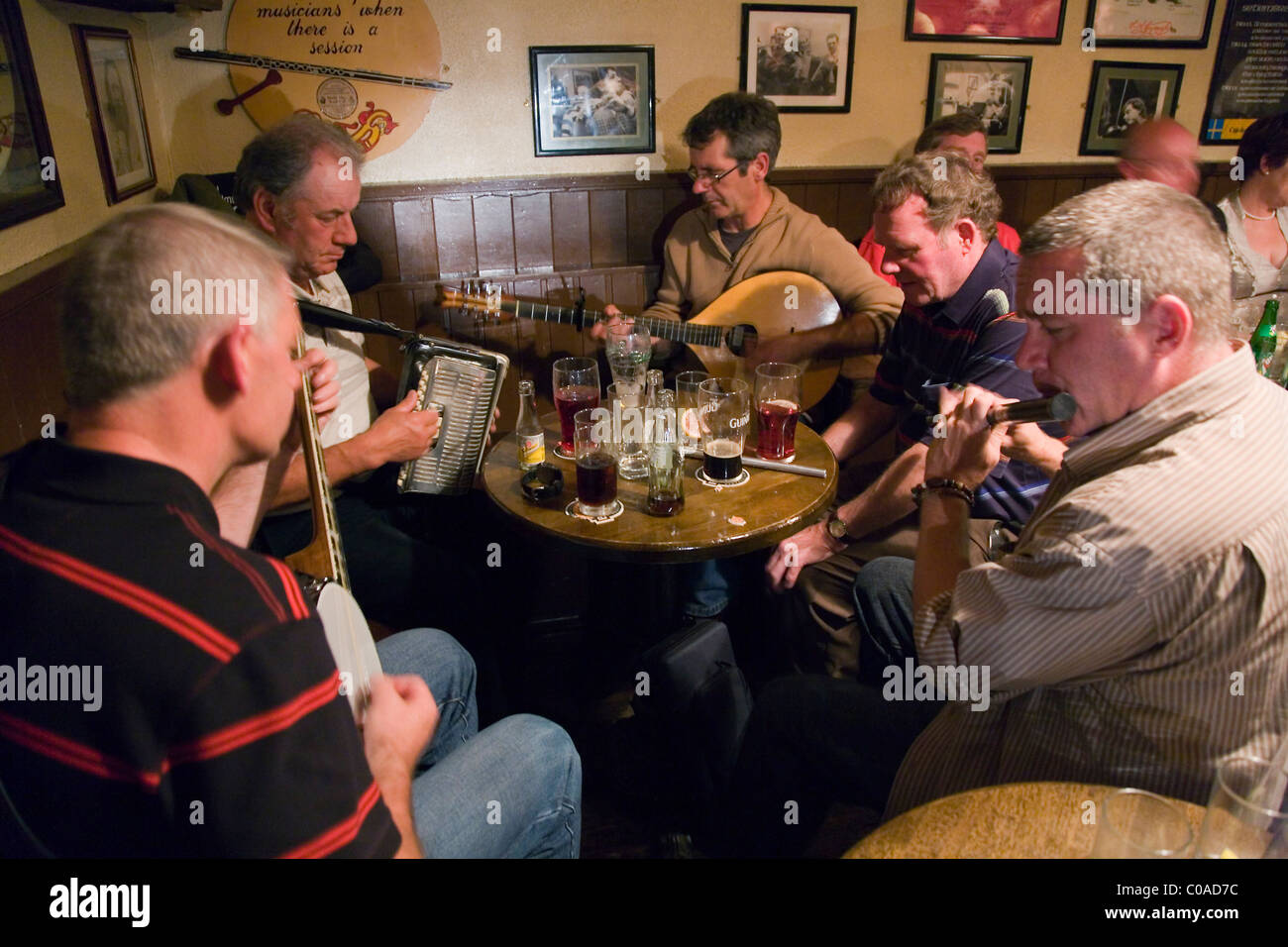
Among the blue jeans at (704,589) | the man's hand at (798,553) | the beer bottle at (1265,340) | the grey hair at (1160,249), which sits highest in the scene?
the grey hair at (1160,249)

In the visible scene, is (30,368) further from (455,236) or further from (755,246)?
(755,246)

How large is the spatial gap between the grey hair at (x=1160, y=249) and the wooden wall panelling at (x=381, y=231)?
2802 mm

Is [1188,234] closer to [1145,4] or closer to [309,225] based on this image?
[309,225]

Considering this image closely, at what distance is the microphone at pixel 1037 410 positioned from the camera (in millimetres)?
1313

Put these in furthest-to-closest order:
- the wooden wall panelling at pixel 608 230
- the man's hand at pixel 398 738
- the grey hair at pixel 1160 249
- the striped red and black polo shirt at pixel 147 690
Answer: the wooden wall panelling at pixel 608 230 < the grey hair at pixel 1160 249 < the man's hand at pixel 398 738 < the striped red and black polo shirt at pixel 147 690

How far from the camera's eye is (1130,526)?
1069 mm

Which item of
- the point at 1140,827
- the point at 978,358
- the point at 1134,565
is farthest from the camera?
the point at 978,358

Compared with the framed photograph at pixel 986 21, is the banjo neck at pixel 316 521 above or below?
below


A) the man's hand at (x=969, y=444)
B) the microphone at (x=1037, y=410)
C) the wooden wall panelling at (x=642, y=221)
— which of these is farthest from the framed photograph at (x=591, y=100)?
the microphone at (x=1037, y=410)

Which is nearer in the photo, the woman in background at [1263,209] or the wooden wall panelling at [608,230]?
the woman in background at [1263,209]

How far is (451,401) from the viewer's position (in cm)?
227

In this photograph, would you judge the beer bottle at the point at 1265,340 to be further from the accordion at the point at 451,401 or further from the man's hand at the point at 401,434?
the man's hand at the point at 401,434

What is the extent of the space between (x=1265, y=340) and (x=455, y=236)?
2948mm

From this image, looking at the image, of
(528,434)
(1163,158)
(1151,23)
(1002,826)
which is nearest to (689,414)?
(528,434)
